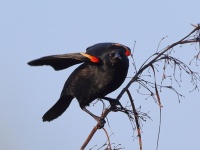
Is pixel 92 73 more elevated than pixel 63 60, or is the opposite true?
pixel 63 60

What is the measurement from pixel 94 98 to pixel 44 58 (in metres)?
1.01

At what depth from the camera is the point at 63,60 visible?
5844 millimetres

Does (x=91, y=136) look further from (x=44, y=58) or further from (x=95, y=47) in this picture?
(x=95, y=47)

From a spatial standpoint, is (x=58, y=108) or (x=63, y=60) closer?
(x=63, y=60)

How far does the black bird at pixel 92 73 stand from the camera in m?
5.87

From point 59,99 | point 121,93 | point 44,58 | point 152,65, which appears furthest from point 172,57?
point 59,99

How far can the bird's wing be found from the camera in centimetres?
543

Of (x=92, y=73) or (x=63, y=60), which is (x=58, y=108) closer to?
(x=92, y=73)

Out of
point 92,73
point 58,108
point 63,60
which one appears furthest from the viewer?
point 58,108

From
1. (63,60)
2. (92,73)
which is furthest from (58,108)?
(63,60)

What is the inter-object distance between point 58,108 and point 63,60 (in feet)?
2.54

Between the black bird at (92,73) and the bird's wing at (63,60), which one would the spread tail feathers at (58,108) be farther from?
the bird's wing at (63,60)

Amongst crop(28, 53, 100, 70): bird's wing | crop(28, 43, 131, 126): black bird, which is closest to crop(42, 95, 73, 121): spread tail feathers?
crop(28, 43, 131, 126): black bird

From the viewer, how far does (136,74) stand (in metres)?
4.78
